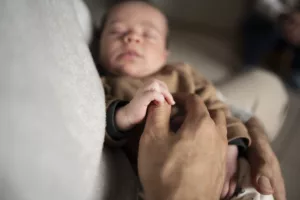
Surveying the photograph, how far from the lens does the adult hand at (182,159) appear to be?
16.7 inches

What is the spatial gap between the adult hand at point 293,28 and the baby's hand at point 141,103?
66 centimetres

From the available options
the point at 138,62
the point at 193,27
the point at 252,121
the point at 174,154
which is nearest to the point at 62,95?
the point at 174,154

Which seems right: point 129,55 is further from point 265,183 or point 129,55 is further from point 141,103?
point 265,183

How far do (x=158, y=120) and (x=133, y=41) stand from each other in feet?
1.01

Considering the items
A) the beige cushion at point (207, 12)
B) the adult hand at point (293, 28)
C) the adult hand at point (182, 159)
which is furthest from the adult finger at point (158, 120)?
the beige cushion at point (207, 12)

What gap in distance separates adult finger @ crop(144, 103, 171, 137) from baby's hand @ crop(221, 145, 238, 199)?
0.61 feet

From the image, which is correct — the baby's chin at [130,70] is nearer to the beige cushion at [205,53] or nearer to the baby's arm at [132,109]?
the baby's arm at [132,109]

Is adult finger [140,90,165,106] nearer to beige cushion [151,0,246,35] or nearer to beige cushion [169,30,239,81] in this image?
beige cushion [169,30,239,81]

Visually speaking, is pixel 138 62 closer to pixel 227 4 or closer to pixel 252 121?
pixel 252 121

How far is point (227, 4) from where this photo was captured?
52.5 inches

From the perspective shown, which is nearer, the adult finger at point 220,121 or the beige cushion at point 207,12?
the adult finger at point 220,121

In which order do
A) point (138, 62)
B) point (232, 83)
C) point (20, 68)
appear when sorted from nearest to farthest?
point (20, 68)
point (138, 62)
point (232, 83)

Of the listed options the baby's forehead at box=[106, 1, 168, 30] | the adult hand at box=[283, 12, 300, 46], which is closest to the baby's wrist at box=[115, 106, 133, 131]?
the baby's forehead at box=[106, 1, 168, 30]

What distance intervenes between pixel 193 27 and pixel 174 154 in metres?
0.93
